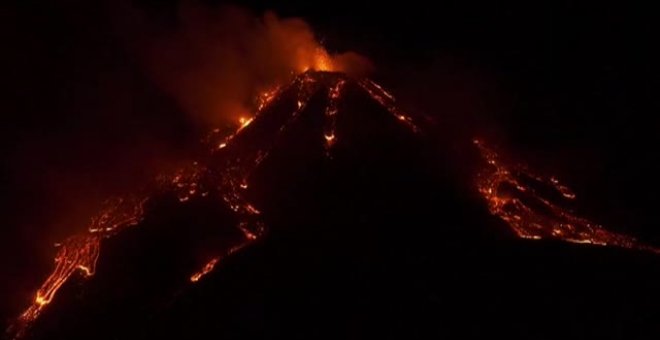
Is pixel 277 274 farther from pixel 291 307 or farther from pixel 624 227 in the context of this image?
pixel 624 227

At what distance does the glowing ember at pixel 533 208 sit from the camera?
13.4 metres

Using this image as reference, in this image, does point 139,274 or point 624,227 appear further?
point 624,227

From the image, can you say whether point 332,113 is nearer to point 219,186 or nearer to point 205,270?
point 219,186

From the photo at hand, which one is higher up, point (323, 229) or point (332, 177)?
point (332, 177)

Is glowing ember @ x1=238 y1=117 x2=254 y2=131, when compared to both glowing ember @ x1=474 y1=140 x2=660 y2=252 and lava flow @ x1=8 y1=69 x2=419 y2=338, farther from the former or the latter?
glowing ember @ x1=474 y1=140 x2=660 y2=252

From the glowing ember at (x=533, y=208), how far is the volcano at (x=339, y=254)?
38mm

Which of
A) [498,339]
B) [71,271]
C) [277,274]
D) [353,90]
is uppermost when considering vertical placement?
[353,90]

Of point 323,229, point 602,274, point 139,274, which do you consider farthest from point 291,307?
point 602,274

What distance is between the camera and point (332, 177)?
14.1 meters

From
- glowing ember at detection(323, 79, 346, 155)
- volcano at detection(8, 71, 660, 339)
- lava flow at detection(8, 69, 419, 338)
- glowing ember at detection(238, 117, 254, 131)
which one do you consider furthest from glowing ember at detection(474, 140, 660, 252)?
glowing ember at detection(238, 117, 254, 131)

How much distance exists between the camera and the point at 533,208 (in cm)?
1416

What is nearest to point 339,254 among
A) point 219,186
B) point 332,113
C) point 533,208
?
point 219,186

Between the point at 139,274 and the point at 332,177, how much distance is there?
11.9 feet

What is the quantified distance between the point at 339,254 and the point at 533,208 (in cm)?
378
